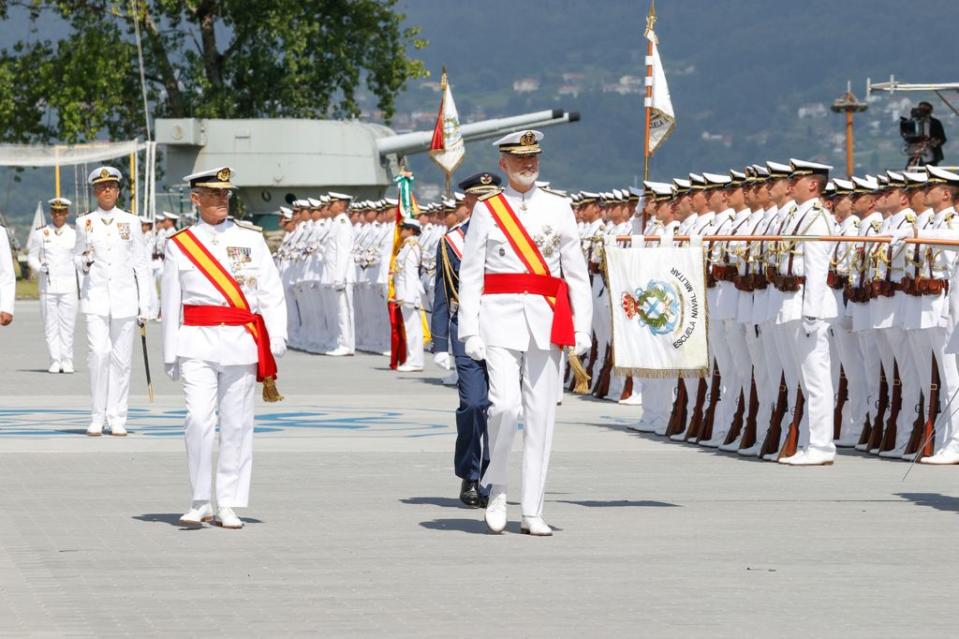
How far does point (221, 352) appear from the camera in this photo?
12305mm

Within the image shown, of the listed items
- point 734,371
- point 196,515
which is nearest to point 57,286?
point 734,371

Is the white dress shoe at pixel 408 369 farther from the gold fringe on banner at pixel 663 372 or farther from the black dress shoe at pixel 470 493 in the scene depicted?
the black dress shoe at pixel 470 493

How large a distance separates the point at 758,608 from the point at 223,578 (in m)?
2.48

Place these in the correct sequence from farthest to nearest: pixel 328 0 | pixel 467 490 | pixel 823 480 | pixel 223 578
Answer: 1. pixel 328 0
2. pixel 823 480
3. pixel 467 490
4. pixel 223 578

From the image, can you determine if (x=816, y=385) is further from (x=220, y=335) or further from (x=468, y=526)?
(x=220, y=335)

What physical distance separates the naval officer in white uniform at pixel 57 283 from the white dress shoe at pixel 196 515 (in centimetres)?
1449

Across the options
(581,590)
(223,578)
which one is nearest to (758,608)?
(581,590)

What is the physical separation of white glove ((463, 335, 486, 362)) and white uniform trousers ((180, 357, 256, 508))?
4.36ft

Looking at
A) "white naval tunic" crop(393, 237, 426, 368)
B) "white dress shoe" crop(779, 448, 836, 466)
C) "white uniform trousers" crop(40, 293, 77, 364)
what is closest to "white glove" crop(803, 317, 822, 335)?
"white dress shoe" crop(779, 448, 836, 466)

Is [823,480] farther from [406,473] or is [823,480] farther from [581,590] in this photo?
[581,590]

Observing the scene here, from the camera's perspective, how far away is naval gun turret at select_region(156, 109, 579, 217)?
52.9 metres

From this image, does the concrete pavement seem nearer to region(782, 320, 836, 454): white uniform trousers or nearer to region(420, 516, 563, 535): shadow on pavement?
region(420, 516, 563, 535): shadow on pavement

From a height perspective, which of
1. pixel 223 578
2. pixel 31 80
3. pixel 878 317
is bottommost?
pixel 223 578

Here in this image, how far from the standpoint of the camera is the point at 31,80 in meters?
65.2
